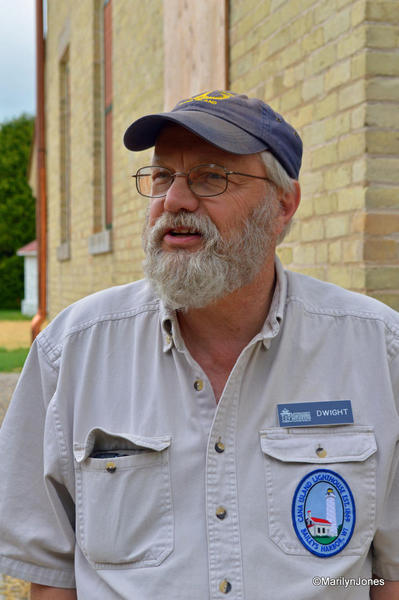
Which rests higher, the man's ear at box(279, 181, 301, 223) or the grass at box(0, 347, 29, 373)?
the man's ear at box(279, 181, 301, 223)

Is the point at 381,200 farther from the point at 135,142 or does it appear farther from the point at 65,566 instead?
the point at 65,566

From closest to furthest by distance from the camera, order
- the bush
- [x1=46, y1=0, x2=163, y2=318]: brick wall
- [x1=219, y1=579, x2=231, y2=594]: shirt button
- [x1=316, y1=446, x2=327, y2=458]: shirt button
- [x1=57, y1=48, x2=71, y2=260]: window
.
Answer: [x1=219, y1=579, x2=231, y2=594]: shirt button → [x1=316, y1=446, x2=327, y2=458]: shirt button → [x1=46, y1=0, x2=163, y2=318]: brick wall → [x1=57, y1=48, x2=71, y2=260]: window → the bush

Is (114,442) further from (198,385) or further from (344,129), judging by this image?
(344,129)

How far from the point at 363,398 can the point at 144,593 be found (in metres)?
0.71

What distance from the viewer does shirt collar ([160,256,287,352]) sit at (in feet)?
5.74

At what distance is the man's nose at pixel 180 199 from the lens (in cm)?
179

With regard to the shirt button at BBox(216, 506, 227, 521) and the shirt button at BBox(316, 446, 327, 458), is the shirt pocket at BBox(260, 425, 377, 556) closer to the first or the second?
the shirt button at BBox(316, 446, 327, 458)

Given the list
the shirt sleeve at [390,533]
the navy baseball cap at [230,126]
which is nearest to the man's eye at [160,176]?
the navy baseball cap at [230,126]

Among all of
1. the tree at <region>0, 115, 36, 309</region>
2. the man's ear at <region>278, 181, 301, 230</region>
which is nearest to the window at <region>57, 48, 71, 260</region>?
the man's ear at <region>278, 181, 301, 230</region>

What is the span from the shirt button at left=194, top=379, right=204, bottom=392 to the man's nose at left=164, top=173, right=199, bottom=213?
46 centimetres

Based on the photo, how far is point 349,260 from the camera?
122 inches

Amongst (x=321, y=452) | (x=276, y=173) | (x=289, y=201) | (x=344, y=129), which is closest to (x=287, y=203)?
(x=289, y=201)

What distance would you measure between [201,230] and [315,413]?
0.56 m

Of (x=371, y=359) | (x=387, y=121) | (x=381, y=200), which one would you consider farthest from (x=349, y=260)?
(x=371, y=359)
